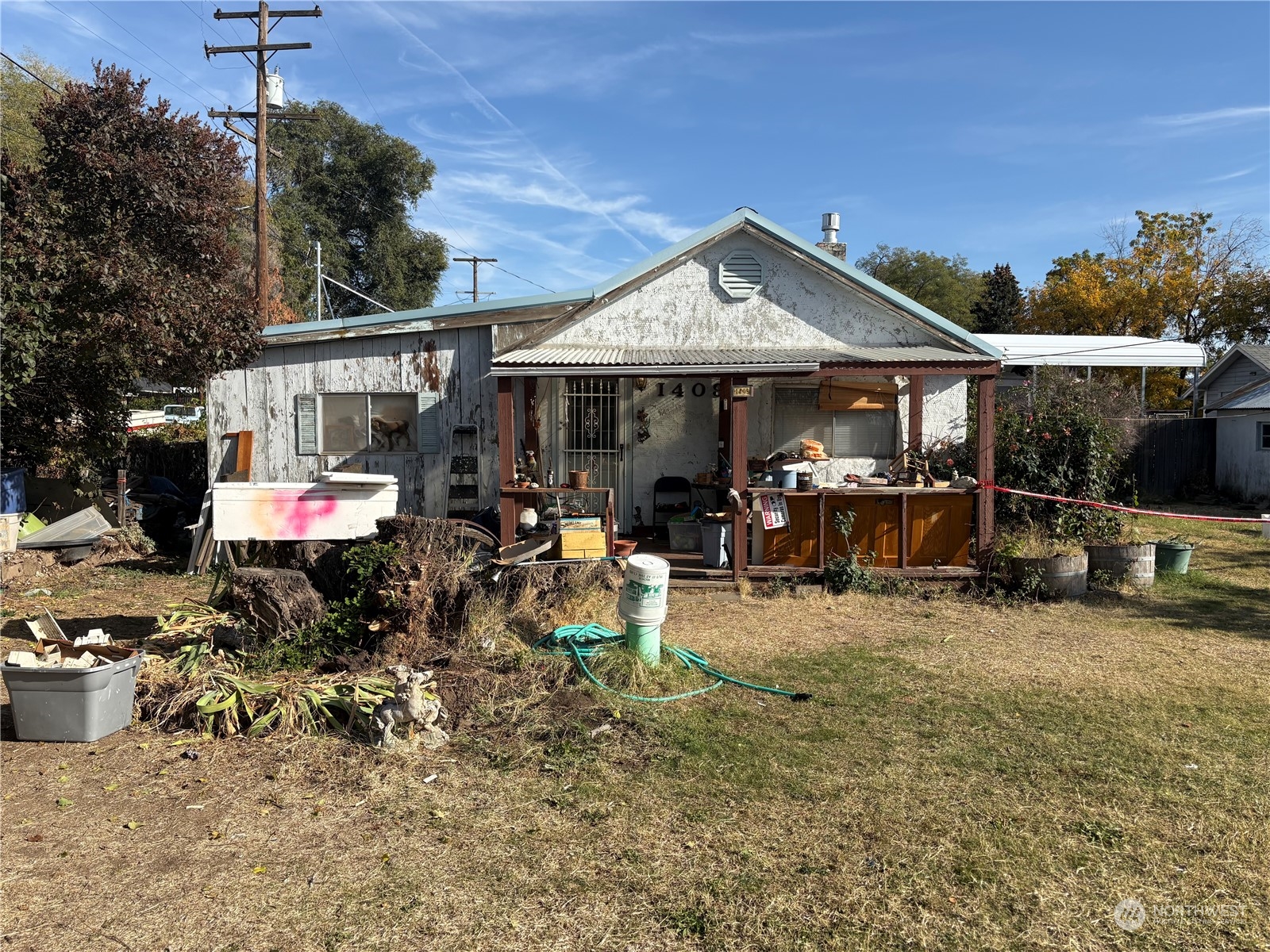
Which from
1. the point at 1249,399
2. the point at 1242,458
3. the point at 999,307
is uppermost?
the point at 999,307

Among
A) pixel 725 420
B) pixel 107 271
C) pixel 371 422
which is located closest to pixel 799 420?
pixel 725 420

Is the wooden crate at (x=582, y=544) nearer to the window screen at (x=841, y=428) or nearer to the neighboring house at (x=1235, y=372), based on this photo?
the window screen at (x=841, y=428)

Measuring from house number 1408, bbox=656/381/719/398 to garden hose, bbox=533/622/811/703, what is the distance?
5950 mm

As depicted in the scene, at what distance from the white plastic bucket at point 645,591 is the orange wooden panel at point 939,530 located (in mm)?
4635

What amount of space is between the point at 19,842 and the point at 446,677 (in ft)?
8.40

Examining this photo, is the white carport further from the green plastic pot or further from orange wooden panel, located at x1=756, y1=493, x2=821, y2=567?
orange wooden panel, located at x1=756, y1=493, x2=821, y2=567

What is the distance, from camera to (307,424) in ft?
35.8

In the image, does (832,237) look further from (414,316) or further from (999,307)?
(999,307)

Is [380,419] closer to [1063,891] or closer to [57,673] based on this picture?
[57,673]

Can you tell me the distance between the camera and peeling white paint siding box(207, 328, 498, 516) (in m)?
10.8

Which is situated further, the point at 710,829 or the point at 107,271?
the point at 107,271

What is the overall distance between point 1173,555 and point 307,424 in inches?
451

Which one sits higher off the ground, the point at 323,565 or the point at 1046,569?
the point at 323,565

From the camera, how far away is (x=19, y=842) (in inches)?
159
